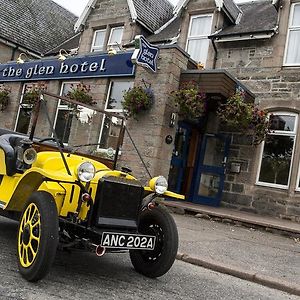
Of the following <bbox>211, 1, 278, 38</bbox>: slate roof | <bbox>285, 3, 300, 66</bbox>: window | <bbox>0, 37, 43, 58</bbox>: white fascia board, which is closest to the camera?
<bbox>285, 3, 300, 66</bbox>: window

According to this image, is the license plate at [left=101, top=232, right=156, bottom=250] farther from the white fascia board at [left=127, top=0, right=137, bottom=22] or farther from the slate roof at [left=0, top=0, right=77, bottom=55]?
the slate roof at [left=0, top=0, right=77, bottom=55]

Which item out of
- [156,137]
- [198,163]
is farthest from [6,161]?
[198,163]

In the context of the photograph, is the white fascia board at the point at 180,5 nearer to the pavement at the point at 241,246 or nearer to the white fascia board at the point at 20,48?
the pavement at the point at 241,246

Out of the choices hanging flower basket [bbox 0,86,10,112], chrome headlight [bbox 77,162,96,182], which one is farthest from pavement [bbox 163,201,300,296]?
hanging flower basket [bbox 0,86,10,112]

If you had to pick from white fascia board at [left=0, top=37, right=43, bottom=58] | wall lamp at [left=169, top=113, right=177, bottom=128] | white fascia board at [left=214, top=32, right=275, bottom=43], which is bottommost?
wall lamp at [left=169, top=113, right=177, bottom=128]

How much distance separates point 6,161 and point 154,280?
2182mm

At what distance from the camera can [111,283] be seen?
4.05 meters

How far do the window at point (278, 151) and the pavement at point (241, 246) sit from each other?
1.42 metres

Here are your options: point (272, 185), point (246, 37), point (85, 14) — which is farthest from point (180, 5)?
point (272, 185)

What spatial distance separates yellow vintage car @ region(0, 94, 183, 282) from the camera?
12.1ft

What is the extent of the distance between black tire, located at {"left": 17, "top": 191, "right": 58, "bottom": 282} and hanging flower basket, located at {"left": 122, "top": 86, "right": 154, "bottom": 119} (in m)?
6.98

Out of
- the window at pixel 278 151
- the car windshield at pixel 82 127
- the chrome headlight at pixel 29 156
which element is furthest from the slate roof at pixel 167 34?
the chrome headlight at pixel 29 156

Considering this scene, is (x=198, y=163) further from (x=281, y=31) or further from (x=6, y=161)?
(x=6, y=161)

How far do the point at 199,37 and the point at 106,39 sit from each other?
13.7 ft
